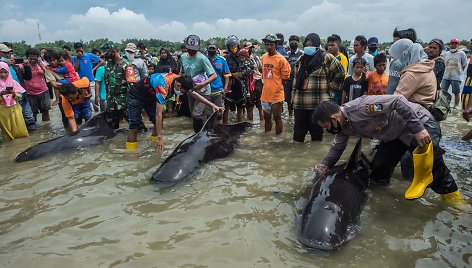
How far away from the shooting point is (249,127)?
816 cm

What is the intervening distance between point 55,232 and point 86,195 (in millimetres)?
1000

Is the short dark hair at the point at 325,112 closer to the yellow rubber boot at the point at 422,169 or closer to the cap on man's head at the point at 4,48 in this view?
the yellow rubber boot at the point at 422,169

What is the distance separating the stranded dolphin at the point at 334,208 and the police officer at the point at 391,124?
0.48 metres

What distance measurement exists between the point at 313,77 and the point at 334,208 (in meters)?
3.32

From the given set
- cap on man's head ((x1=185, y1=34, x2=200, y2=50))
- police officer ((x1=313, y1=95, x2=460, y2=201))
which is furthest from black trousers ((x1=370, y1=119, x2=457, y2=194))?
cap on man's head ((x1=185, y1=34, x2=200, y2=50))

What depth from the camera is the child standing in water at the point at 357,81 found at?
6.94 metres

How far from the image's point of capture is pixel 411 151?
416 cm

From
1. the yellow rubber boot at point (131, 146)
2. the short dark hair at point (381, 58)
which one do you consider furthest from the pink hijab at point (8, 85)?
the short dark hair at point (381, 58)

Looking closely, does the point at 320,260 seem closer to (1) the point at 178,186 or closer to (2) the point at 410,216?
(2) the point at 410,216

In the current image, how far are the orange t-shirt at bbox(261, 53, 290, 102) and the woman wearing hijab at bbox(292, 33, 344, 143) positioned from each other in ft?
1.43

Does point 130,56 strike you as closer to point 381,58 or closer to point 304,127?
point 304,127

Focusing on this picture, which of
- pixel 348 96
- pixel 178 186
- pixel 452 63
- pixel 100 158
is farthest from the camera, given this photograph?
pixel 452 63

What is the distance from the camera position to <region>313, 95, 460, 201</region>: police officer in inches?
149

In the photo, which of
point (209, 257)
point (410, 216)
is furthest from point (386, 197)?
point (209, 257)
